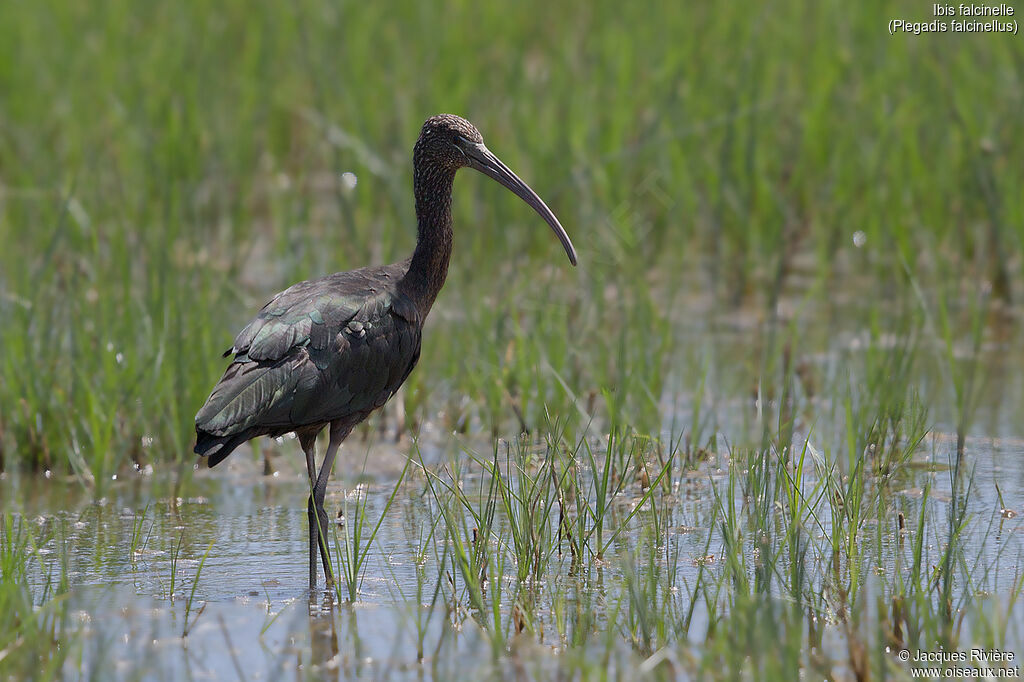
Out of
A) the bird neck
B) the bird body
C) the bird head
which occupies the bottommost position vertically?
the bird body

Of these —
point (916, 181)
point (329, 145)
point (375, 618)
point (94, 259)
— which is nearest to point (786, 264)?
point (916, 181)

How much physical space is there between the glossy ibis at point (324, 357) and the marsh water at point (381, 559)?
11.5 inches

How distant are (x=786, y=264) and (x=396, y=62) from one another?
10.7 feet

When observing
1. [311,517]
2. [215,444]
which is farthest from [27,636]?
[311,517]

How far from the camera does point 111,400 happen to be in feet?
19.7

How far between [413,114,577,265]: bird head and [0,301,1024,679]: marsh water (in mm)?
883

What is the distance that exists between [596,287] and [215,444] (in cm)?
278

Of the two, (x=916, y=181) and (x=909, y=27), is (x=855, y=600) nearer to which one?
(x=916, y=181)

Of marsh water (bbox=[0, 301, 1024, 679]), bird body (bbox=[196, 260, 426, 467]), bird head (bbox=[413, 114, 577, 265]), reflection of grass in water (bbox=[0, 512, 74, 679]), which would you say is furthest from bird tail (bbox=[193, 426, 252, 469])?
bird head (bbox=[413, 114, 577, 265])

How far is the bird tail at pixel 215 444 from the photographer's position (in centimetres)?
462

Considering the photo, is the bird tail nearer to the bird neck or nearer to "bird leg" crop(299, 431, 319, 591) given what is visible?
"bird leg" crop(299, 431, 319, 591)

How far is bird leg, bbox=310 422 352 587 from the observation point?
4711 millimetres

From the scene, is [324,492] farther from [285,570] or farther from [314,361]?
[314,361]

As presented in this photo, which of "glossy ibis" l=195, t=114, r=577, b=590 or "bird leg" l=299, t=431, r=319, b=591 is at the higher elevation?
"glossy ibis" l=195, t=114, r=577, b=590
